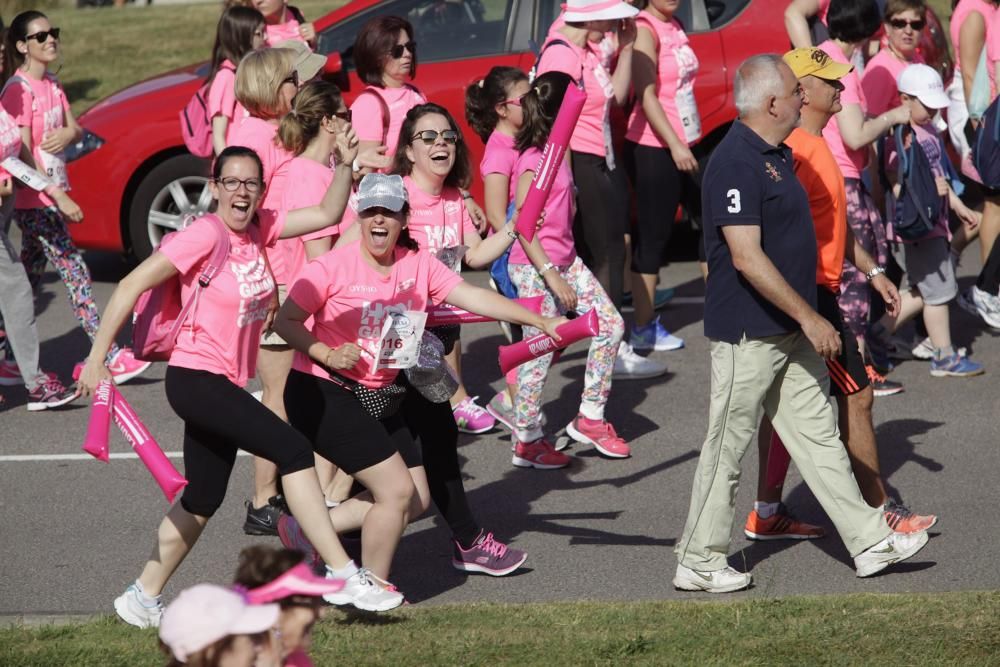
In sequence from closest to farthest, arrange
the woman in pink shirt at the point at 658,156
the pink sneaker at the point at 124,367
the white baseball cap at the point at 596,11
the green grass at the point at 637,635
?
the green grass at the point at 637,635 → the white baseball cap at the point at 596,11 → the pink sneaker at the point at 124,367 → the woman in pink shirt at the point at 658,156

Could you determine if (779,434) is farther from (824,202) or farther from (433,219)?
(433,219)

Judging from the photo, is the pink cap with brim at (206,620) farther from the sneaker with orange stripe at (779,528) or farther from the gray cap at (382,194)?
the sneaker with orange stripe at (779,528)

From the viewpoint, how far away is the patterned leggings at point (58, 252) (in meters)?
8.38

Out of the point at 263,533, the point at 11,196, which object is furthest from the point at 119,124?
the point at 263,533

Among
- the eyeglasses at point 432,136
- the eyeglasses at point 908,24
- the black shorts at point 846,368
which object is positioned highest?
the eyeglasses at point 908,24

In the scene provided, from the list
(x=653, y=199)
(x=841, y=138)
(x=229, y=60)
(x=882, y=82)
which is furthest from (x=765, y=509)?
(x=229, y=60)

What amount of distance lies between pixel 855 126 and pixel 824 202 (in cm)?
187

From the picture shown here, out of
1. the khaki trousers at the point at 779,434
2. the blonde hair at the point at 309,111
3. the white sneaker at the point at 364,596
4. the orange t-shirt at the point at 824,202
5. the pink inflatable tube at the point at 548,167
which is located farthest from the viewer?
the blonde hair at the point at 309,111

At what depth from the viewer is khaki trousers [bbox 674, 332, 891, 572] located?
5469mm

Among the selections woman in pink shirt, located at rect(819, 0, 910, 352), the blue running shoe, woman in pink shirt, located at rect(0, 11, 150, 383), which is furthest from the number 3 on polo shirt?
woman in pink shirt, located at rect(0, 11, 150, 383)

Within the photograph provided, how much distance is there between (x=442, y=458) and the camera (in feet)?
19.3

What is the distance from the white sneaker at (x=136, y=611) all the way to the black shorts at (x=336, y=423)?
80cm

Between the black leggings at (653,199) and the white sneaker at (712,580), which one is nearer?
the white sneaker at (712,580)

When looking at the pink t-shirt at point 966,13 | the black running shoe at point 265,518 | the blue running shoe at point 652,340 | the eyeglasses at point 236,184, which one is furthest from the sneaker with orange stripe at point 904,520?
the pink t-shirt at point 966,13
